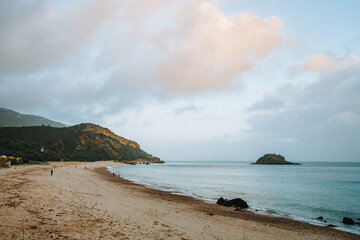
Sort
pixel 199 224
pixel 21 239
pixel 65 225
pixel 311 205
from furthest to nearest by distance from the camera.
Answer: pixel 311 205 → pixel 199 224 → pixel 65 225 → pixel 21 239

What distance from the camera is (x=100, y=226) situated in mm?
9094

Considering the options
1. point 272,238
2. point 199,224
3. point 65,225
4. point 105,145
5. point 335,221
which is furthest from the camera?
point 105,145

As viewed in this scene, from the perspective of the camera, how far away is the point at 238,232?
10.9 m

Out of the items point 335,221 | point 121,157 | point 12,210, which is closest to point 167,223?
point 12,210

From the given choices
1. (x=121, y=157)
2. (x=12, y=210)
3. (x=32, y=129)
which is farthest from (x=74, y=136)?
(x=12, y=210)

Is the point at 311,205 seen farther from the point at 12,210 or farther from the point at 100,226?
the point at 12,210

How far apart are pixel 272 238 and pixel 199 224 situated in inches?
149

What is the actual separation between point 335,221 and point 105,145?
16706 centimetres

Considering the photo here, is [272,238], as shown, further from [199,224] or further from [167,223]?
[167,223]

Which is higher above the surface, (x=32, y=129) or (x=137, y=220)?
(x=32, y=129)

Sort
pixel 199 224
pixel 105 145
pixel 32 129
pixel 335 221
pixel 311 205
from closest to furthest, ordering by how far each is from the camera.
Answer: pixel 199 224
pixel 335 221
pixel 311 205
pixel 32 129
pixel 105 145

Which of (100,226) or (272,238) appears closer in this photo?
(100,226)

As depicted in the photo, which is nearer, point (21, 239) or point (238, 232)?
point (21, 239)

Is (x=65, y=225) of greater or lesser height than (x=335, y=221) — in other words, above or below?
above
